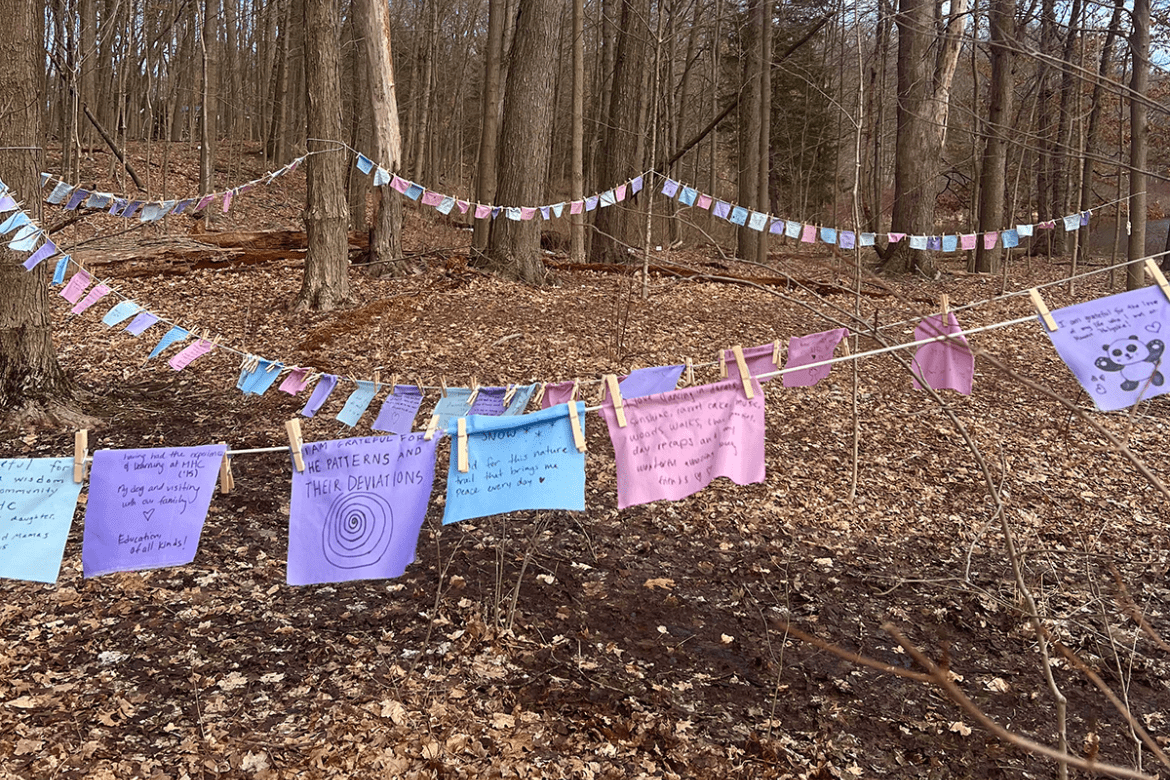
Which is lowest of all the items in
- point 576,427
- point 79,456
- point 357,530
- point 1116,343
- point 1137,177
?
point 357,530

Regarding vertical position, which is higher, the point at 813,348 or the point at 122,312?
the point at 122,312

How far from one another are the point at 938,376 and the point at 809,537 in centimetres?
159

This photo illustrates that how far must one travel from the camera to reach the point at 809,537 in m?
5.58

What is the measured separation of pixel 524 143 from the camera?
10.6 metres

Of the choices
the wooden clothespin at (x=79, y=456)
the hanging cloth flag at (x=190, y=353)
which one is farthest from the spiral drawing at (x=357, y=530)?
the hanging cloth flag at (x=190, y=353)

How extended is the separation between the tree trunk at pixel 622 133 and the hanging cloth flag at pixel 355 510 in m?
9.85

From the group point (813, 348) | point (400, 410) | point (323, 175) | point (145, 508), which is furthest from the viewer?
point (323, 175)

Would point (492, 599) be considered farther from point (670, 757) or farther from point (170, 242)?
point (170, 242)

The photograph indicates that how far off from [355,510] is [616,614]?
6.09 feet

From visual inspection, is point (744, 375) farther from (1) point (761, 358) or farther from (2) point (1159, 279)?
(2) point (1159, 279)

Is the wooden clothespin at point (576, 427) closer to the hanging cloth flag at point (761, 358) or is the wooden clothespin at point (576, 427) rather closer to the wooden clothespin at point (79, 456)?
the hanging cloth flag at point (761, 358)

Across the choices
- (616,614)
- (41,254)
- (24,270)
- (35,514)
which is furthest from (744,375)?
(24,270)

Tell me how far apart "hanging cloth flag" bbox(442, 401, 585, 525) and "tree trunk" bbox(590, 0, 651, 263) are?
31.8 feet

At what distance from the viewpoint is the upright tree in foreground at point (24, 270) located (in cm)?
588
